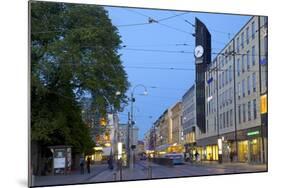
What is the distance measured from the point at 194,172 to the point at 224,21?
329 cm

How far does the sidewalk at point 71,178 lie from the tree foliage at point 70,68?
1.62 feet

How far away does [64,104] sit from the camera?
36.0ft

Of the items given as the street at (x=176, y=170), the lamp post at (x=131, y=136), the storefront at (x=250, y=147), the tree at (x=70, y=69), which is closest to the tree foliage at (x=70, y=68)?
the tree at (x=70, y=69)

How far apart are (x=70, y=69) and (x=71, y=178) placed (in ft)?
6.98

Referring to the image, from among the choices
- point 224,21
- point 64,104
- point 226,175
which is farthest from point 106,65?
point 226,175

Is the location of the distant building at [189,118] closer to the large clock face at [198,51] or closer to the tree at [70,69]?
the large clock face at [198,51]

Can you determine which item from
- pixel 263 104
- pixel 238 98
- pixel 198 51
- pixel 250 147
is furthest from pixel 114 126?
pixel 263 104

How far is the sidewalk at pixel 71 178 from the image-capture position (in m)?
10.3

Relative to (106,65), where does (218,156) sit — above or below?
below

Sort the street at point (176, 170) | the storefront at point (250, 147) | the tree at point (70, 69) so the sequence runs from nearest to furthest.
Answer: the tree at point (70, 69) → the street at point (176, 170) → the storefront at point (250, 147)

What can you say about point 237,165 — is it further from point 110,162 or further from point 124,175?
point 110,162

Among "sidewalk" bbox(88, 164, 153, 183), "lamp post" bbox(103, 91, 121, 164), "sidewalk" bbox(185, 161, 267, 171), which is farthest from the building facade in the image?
"lamp post" bbox(103, 91, 121, 164)

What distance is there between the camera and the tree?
34.2 feet
